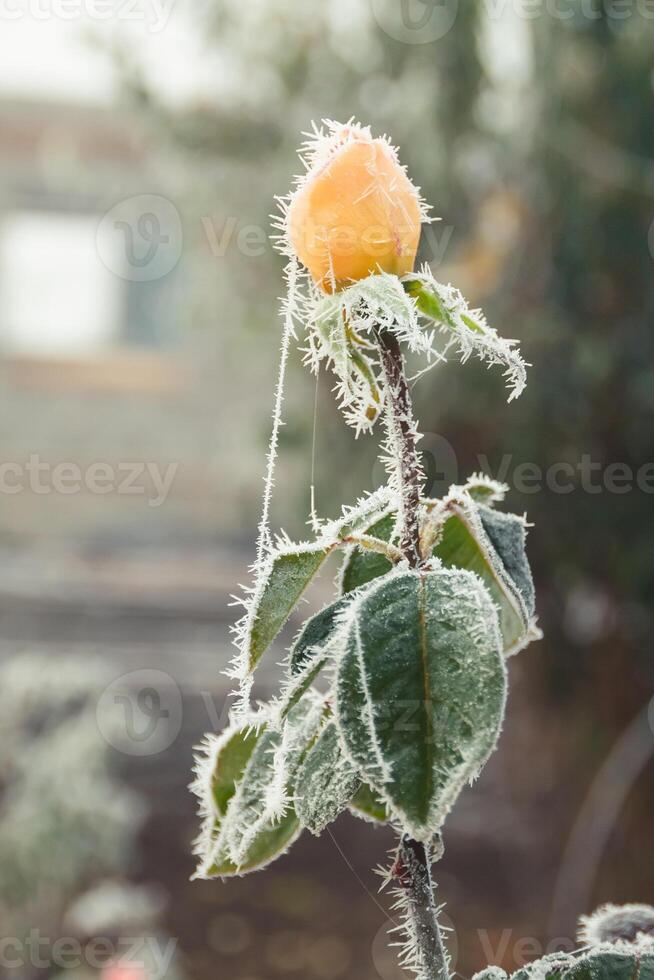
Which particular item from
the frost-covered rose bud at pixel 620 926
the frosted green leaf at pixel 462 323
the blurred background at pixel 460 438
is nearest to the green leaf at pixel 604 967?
the frost-covered rose bud at pixel 620 926

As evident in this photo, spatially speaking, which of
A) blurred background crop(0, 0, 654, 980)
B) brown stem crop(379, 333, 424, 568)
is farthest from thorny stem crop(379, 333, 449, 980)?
blurred background crop(0, 0, 654, 980)

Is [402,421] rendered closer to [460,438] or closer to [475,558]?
[475,558]

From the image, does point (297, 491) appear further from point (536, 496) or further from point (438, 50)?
point (438, 50)

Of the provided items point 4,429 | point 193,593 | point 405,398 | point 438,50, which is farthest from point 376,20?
point 4,429

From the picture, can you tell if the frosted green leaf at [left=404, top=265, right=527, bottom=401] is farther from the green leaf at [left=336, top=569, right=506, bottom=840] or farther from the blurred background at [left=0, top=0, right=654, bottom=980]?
the blurred background at [left=0, top=0, right=654, bottom=980]

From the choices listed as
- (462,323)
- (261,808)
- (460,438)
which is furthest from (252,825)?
(460,438)

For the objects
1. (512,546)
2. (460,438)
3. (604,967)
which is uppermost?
(460,438)
